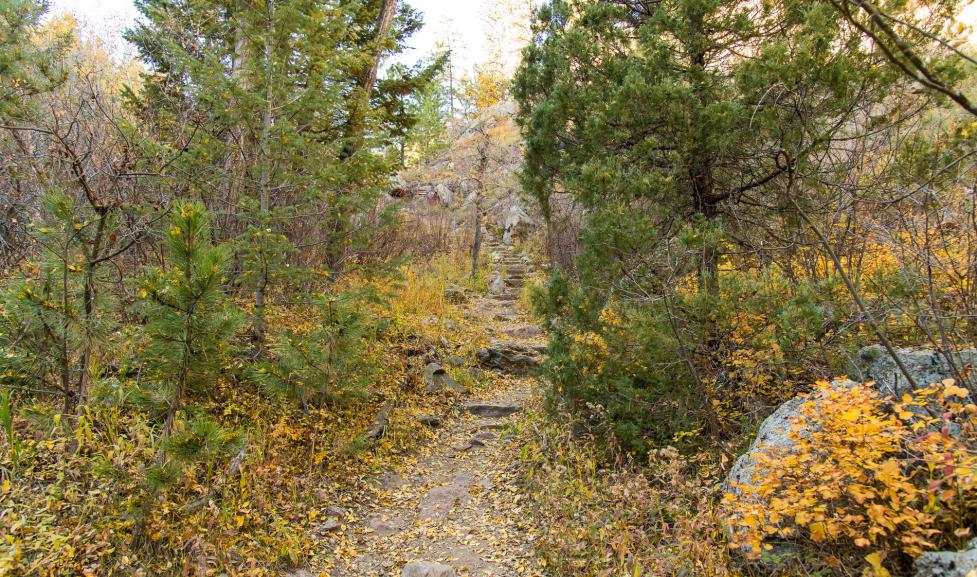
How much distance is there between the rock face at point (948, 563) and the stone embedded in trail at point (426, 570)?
2.61m

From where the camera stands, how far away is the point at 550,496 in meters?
4.05

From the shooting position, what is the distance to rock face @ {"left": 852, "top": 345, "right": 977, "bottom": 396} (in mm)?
2881

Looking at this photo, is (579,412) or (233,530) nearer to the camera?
(233,530)

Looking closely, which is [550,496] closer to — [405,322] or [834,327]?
[834,327]

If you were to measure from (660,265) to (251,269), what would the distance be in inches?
139

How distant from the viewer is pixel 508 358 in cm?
833

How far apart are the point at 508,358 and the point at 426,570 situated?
499 centimetres

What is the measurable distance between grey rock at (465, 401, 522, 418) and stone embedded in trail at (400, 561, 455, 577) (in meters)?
3.21

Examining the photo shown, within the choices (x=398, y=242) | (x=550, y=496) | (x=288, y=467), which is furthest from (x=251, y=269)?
(x=398, y=242)

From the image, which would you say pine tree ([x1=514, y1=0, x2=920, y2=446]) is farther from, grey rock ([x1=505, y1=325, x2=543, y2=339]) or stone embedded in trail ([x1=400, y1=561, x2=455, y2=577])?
grey rock ([x1=505, y1=325, x2=543, y2=339])

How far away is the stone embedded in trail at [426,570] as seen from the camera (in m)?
3.42

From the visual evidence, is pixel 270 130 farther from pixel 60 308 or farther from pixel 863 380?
pixel 863 380

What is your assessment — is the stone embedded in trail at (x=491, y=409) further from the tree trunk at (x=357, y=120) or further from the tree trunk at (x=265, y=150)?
the tree trunk at (x=265, y=150)

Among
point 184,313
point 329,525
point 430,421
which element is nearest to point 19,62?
point 184,313
